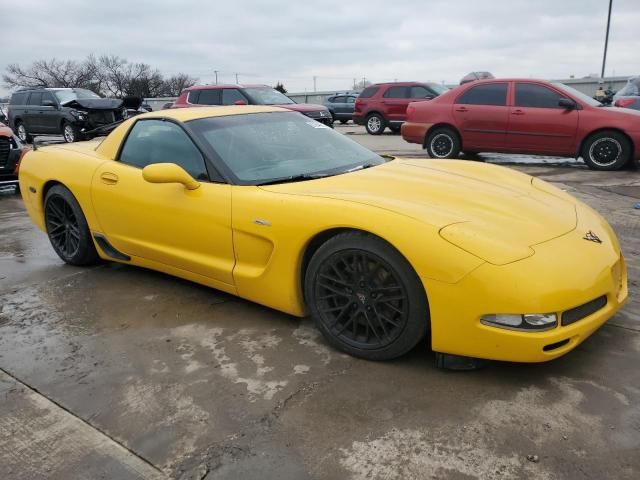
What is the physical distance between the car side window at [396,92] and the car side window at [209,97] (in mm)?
5341

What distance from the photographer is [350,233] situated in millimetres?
2664

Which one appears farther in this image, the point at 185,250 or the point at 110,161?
the point at 110,161

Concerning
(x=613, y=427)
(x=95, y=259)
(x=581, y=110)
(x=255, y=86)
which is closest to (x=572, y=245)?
(x=613, y=427)

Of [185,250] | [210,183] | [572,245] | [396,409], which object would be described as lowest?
[396,409]

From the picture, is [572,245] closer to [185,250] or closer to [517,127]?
[185,250]

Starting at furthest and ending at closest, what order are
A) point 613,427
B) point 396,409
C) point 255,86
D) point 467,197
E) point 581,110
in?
1. point 255,86
2. point 581,110
3. point 467,197
4. point 396,409
5. point 613,427

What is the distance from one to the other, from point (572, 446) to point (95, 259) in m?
3.61

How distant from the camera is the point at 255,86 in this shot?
13.1m

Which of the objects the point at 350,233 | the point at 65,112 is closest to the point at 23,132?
the point at 65,112

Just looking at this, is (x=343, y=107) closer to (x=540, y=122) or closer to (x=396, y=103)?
(x=396, y=103)

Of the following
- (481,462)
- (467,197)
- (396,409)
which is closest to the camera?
(481,462)

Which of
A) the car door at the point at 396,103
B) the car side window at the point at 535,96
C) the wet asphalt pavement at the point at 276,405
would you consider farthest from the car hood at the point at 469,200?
the car door at the point at 396,103

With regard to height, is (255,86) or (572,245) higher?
(255,86)

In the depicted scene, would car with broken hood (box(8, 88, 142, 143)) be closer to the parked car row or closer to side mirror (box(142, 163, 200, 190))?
the parked car row
